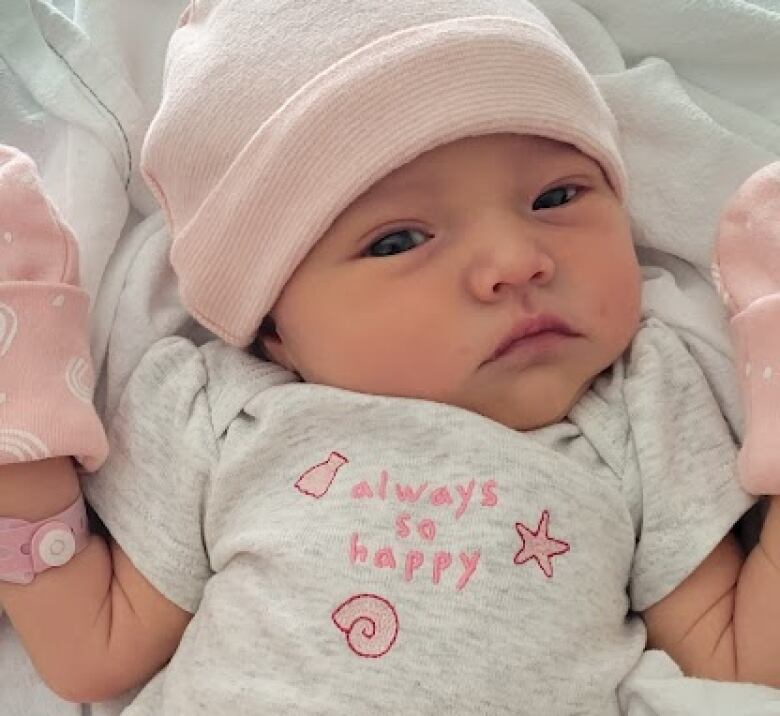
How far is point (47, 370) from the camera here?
40.3 inches

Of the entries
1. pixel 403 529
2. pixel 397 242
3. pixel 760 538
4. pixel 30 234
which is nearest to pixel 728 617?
pixel 760 538

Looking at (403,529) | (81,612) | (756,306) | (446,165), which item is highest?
(446,165)

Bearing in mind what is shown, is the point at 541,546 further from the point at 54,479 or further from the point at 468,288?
the point at 54,479

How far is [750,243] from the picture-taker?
1079 millimetres

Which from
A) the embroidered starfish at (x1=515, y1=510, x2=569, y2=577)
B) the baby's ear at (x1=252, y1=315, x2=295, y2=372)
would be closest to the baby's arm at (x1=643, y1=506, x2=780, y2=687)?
the embroidered starfish at (x1=515, y1=510, x2=569, y2=577)

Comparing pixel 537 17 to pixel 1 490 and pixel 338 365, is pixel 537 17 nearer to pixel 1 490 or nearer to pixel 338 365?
pixel 338 365

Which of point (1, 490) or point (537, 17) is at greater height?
point (537, 17)

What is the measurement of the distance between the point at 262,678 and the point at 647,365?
1.43 ft

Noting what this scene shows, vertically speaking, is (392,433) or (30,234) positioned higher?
(30,234)

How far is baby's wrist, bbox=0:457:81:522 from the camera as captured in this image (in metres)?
1.01

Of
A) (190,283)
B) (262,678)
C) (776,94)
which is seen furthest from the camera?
(776,94)

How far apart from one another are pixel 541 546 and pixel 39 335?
46cm

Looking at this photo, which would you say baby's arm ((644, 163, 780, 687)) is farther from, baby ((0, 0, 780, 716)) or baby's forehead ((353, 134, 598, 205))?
baby's forehead ((353, 134, 598, 205))

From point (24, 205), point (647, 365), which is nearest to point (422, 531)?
point (647, 365)
